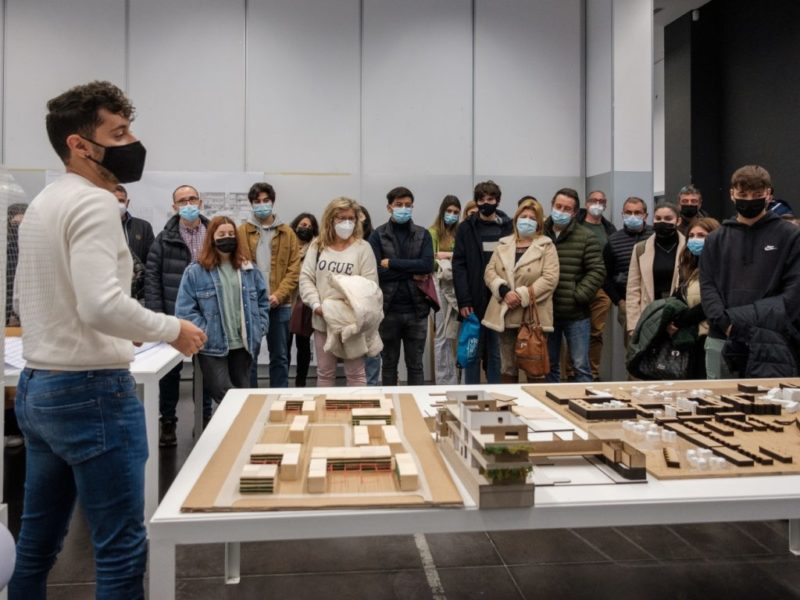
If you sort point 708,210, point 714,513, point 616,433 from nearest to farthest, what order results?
A: point 714,513, point 616,433, point 708,210

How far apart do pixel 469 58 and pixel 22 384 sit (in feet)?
18.0

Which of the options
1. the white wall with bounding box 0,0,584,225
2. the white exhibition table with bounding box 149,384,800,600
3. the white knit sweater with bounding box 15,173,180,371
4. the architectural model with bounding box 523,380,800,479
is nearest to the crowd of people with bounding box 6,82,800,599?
the white knit sweater with bounding box 15,173,180,371

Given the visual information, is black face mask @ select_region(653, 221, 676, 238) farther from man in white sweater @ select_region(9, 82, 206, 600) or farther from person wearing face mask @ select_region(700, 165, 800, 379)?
man in white sweater @ select_region(9, 82, 206, 600)

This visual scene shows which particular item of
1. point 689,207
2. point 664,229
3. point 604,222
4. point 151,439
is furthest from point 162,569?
point 604,222

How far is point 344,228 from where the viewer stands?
3.91 metres

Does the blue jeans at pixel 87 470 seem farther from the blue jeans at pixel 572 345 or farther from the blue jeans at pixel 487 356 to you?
the blue jeans at pixel 572 345

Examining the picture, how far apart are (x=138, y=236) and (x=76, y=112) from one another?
308cm

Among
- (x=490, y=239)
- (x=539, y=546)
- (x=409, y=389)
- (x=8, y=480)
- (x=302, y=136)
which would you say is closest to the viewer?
(x=409, y=389)

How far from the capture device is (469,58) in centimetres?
628

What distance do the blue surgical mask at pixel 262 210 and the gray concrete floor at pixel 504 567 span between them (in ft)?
7.59

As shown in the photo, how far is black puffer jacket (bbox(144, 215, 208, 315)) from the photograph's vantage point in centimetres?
396

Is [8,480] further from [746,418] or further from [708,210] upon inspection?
[708,210]

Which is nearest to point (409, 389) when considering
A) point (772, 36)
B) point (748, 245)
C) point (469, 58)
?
point (748, 245)

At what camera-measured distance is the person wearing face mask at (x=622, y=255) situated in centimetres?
465
